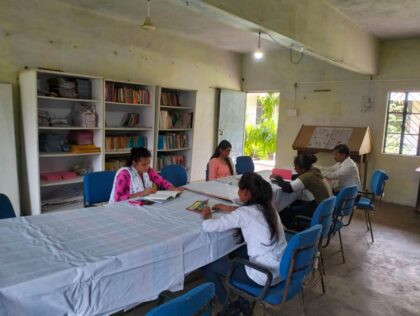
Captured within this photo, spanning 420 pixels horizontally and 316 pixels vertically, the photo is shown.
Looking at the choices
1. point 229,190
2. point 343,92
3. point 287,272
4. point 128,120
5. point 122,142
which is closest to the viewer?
point 287,272

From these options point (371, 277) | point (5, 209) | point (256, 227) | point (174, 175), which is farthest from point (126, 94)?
point (371, 277)

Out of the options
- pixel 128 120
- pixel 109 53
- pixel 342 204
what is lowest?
pixel 342 204

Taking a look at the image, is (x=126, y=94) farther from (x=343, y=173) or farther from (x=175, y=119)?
(x=343, y=173)

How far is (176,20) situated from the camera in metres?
4.73

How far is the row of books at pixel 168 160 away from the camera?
17.8 ft

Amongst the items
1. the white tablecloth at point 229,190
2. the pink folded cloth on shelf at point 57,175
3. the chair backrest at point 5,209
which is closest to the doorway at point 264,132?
the white tablecloth at point 229,190

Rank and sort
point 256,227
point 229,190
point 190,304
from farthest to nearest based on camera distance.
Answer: point 229,190 < point 256,227 < point 190,304

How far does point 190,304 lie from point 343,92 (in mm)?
5836

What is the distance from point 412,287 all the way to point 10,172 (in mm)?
4519

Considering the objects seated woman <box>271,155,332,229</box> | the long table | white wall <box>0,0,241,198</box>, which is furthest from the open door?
the long table

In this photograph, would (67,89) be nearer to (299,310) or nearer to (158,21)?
(158,21)

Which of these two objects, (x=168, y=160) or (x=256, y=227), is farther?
(x=168, y=160)

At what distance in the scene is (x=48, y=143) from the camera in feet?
13.1

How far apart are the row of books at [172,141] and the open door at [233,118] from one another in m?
1.25
